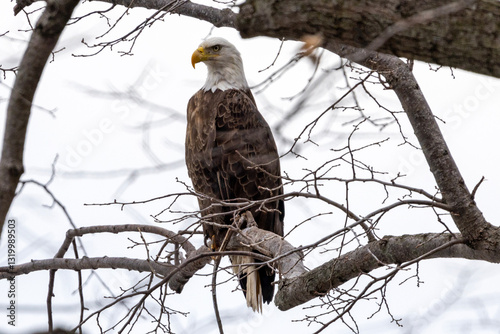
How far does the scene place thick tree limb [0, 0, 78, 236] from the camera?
170 cm

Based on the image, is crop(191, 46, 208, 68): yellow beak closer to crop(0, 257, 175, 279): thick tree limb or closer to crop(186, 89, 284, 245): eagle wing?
crop(186, 89, 284, 245): eagle wing

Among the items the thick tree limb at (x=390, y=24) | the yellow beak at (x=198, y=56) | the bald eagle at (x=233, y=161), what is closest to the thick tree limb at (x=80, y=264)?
the bald eagle at (x=233, y=161)

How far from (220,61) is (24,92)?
415cm

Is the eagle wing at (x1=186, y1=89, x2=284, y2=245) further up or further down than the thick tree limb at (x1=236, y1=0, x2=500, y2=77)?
further up

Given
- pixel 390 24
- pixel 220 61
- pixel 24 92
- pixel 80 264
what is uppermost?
pixel 220 61

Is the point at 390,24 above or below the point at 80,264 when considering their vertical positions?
below

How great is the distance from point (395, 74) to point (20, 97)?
97.5 inches

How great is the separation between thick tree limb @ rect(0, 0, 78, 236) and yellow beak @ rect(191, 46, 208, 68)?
156 inches

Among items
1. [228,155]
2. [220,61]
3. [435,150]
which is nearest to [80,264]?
[228,155]

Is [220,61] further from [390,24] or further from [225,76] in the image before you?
[390,24]

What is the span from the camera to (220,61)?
5.80 metres

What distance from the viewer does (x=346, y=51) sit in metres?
3.54

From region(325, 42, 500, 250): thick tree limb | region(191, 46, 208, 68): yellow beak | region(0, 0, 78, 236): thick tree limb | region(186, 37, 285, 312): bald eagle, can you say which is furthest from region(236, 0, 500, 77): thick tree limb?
region(191, 46, 208, 68): yellow beak

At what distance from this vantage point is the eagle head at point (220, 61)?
575 centimetres
